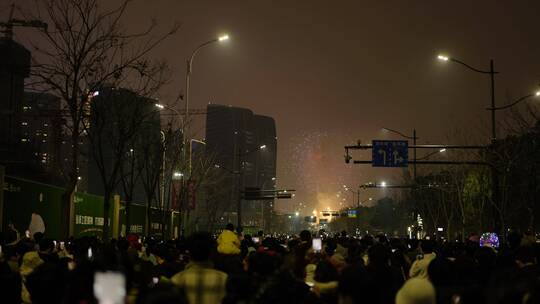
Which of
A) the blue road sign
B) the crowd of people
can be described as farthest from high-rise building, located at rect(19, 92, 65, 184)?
the crowd of people

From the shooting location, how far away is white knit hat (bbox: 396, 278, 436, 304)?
22.1 feet

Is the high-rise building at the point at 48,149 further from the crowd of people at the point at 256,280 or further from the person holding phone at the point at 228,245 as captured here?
the crowd of people at the point at 256,280

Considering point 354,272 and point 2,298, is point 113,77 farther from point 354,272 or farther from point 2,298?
point 354,272

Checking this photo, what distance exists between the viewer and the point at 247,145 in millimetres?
138250

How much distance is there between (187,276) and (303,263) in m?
Answer: 1.99

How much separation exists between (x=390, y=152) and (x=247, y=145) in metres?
103

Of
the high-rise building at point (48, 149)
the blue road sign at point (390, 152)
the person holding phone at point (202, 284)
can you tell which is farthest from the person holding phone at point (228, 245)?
the blue road sign at point (390, 152)

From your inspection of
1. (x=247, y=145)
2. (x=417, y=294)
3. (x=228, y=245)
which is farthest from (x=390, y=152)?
(x=247, y=145)

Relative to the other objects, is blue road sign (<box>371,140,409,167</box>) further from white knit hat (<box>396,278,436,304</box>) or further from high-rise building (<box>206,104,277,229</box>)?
high-rise building (<box>206,104,277,229</box>)

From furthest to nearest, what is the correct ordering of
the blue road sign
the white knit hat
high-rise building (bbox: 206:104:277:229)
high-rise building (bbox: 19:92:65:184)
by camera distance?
high-rise building (bbox: 206:104:277:229), high-rise building (bbox: 19:92:65:184), the blue road sign, the white knit hat

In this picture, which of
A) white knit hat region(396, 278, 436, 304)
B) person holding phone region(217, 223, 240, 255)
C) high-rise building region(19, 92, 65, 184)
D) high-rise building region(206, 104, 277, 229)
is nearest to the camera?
white knit hat region(396, 278, 436, 304)

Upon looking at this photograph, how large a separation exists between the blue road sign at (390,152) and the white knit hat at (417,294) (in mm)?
28634

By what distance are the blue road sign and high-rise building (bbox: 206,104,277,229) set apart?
6295 centimetres

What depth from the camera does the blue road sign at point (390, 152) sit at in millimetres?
35344
